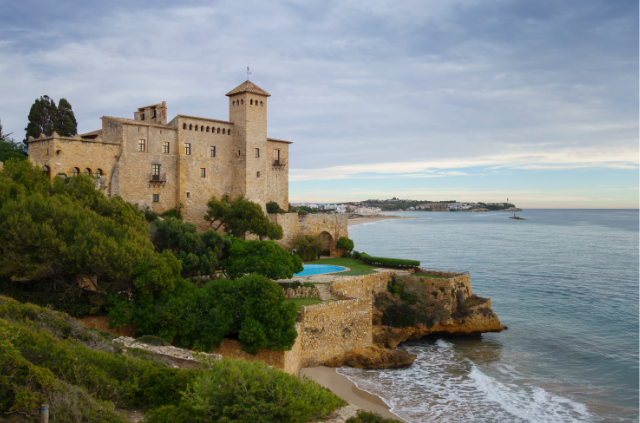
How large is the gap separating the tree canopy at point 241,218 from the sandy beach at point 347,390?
43.1ft

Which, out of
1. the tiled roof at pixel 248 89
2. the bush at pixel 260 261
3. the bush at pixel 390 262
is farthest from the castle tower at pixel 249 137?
the bush at pixel 260 261

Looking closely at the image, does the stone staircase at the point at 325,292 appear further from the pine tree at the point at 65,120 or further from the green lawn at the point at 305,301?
the pine tree at the point at 65,120

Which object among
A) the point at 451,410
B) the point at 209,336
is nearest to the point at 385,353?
the point at 451,410

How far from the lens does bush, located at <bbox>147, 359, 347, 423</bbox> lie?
6.99 metres

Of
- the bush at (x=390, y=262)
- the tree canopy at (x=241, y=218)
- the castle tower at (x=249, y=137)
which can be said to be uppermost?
the castle tower at (x=249, y=137)

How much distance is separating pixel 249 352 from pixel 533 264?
37.6m

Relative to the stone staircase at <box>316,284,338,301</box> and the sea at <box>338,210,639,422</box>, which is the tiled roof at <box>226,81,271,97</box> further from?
the sea at <box>338,210,639,422</box>

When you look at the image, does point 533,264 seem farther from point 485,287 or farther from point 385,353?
point 385,353

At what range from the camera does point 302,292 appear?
806 inches

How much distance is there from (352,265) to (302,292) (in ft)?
33.2

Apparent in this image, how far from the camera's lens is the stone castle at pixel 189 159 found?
27531 mm

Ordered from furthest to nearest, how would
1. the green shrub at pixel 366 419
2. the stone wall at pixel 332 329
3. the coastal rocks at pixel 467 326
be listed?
the coastal rocks at pixel 467 326, the stone wall at pixel 332 329, the green shrub at pixel 366 419

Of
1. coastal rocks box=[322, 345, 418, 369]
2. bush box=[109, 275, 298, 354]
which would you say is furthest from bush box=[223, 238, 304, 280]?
coastal rocks box=[322, 345, 418, 369]

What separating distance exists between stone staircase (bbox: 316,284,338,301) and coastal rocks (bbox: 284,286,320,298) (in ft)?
0.65
